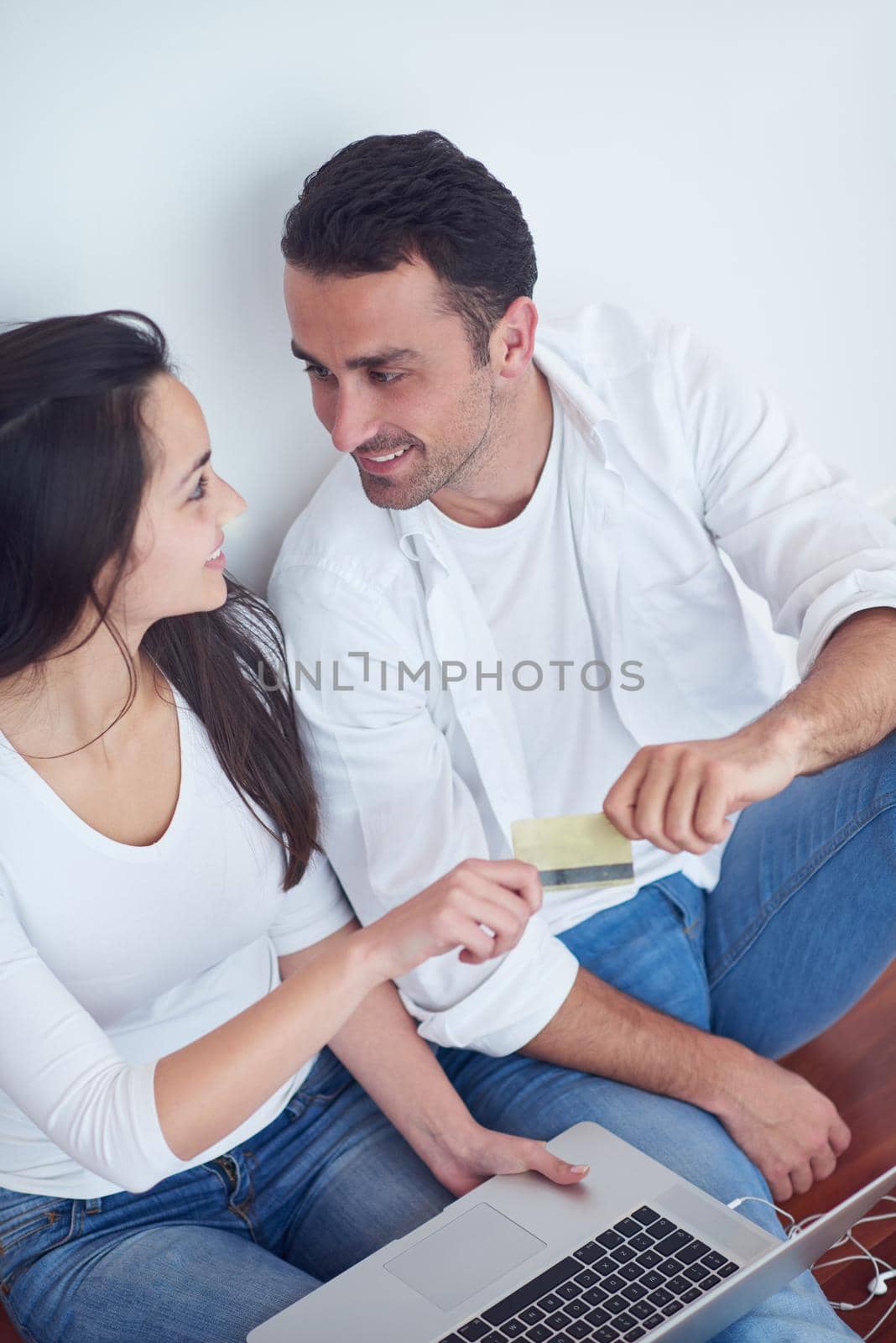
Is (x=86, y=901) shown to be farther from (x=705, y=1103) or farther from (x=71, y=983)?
(x=705, y=1103)

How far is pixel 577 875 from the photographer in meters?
1.24

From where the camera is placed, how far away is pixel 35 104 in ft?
4.12

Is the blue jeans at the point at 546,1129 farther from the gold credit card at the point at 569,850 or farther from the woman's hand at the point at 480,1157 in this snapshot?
the gold credit card at the point at 569,850

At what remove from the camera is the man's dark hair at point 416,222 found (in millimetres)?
1357

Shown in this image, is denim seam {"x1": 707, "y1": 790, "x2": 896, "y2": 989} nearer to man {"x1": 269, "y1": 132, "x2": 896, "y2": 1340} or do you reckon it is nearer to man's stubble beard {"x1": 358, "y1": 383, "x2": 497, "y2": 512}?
man {"x1": 269, "y1": 132, "x2": 896, "y2": 1340}

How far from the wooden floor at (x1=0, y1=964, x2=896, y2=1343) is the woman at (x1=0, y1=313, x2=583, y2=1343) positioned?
49 cm

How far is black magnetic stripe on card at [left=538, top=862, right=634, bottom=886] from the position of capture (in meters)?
1.24

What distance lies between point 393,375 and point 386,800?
50 cm

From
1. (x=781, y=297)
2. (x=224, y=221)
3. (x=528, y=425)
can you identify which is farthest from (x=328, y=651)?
(x=781, y=297)

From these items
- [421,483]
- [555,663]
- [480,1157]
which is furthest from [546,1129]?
[421,483]

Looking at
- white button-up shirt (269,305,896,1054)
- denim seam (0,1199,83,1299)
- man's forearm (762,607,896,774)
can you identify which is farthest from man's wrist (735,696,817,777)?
denim seam (0,1199,83,1299)

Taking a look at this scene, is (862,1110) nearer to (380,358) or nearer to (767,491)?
(767,491)

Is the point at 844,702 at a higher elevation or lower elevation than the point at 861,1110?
higher

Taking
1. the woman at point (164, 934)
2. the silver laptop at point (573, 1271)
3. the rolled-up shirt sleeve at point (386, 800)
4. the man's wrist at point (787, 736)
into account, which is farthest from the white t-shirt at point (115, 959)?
the man's wrist at point (787, 736)
